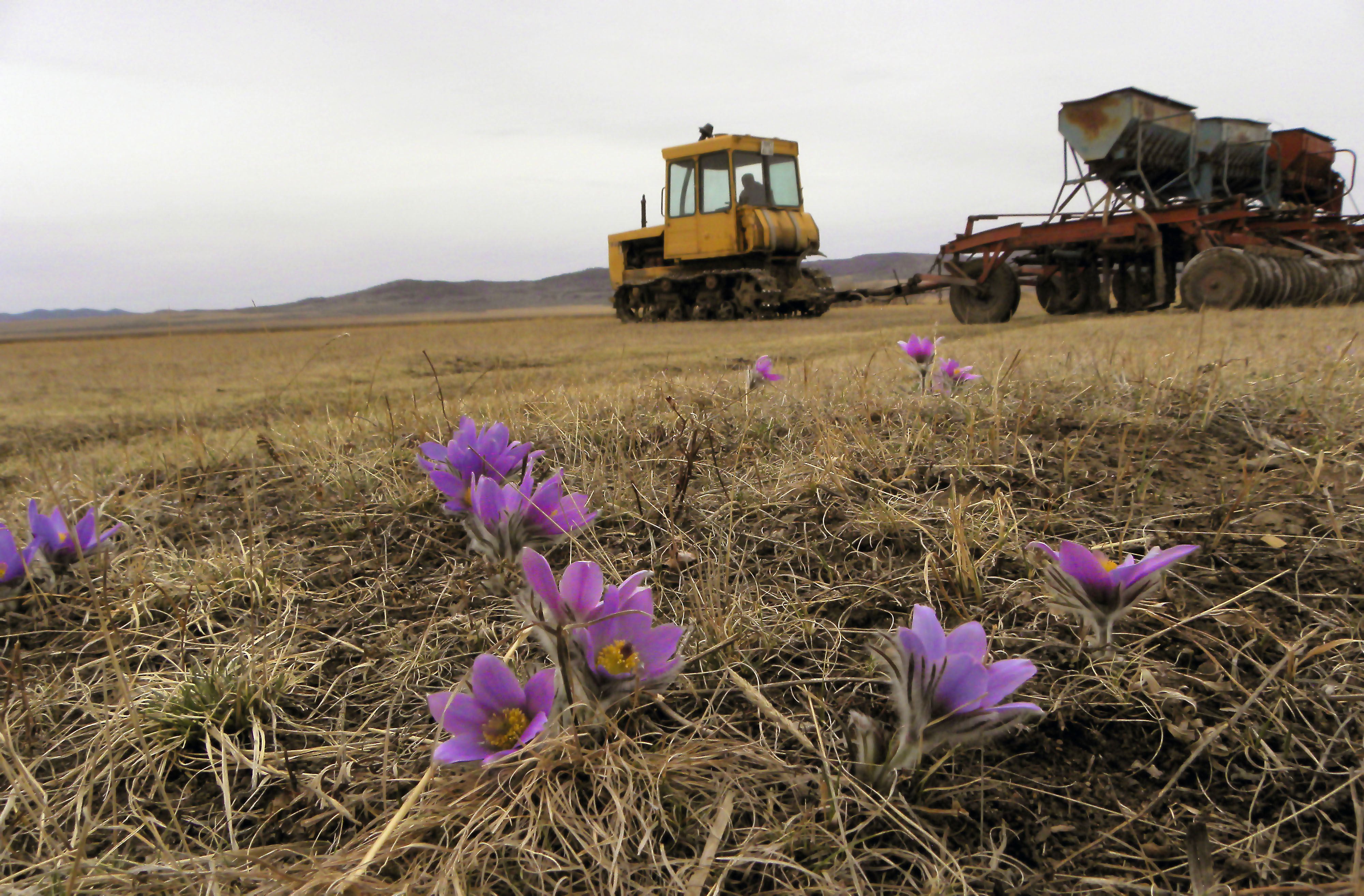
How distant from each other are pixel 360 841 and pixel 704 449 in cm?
118

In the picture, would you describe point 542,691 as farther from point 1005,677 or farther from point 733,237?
point 733,237

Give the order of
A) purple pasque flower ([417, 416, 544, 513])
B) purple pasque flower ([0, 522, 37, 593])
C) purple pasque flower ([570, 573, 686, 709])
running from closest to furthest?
purple pasque flower ([570, 573, 686, 709]), purple pasque flower ([417, 416, 544, 513]), purple pasque flower ([0, 522, 37, 593])

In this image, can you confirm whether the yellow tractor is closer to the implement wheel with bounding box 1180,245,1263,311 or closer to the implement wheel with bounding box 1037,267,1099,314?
the implement wheel with bounding box 1037,267,1099,314

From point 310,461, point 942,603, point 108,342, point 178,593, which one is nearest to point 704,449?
point 942,603

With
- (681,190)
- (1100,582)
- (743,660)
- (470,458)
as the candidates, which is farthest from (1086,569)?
(681,190)

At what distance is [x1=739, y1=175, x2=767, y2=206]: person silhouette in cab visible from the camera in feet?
43.1

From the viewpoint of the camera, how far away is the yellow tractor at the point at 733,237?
1288 centimetres

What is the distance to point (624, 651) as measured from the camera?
0.90 metres

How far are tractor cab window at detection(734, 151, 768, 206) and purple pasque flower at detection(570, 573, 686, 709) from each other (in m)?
12.8

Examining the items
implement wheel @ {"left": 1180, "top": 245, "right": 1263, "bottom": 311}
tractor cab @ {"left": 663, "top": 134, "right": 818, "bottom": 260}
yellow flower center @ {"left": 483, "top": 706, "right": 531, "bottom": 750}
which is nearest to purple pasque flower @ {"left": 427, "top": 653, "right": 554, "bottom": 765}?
yellow flower center @ {"left": 483, "top": 706, "right": 531, "bottom": 750}

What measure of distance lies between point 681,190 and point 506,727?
13.6 metres

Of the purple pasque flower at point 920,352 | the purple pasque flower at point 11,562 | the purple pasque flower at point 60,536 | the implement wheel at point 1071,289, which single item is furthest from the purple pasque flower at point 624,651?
the implement wheel at point 1071,289

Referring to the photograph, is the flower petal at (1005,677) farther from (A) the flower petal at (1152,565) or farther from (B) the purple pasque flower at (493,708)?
(B) the purple pasque flower at (493,708)

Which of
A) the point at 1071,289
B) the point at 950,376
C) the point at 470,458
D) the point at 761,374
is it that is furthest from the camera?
the point at 1071,289
